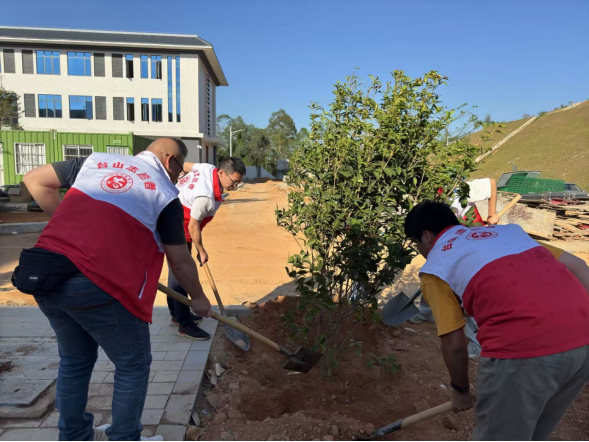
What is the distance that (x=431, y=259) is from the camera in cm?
183

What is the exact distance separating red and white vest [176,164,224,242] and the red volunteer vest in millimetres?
2319

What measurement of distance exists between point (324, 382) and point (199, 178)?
2083 millimetres

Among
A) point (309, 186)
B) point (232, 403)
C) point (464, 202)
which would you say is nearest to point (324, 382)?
point (232, 403)

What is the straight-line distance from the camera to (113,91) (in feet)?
96.4

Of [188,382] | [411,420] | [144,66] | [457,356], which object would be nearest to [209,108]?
[144,66]

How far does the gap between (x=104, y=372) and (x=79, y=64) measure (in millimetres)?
32666

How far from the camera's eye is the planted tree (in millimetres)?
2719

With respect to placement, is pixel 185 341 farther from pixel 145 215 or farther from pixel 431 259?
pixel 431 259

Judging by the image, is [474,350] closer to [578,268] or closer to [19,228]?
[578,268]

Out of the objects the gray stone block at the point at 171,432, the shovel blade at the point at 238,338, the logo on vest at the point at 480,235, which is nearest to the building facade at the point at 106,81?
the shovel blade at the point at 238,338

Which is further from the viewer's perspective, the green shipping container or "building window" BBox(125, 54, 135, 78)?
"building window" BBox(125, 54, 135, 78)

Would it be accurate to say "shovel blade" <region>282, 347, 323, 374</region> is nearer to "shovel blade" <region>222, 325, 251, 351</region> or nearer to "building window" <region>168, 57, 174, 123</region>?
"shovel blade" <region>222, 325, 251, 351</region>

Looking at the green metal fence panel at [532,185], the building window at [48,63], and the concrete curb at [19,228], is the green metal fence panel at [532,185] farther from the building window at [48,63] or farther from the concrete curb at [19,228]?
the building window at [48,63]

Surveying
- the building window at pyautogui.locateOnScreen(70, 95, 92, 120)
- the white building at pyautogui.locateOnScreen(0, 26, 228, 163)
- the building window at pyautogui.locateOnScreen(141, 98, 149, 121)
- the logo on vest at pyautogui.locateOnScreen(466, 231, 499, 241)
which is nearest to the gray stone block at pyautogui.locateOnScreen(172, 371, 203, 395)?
the logo on vest at pyautogui.locateOnScreen(466, 231, 499, 241)
